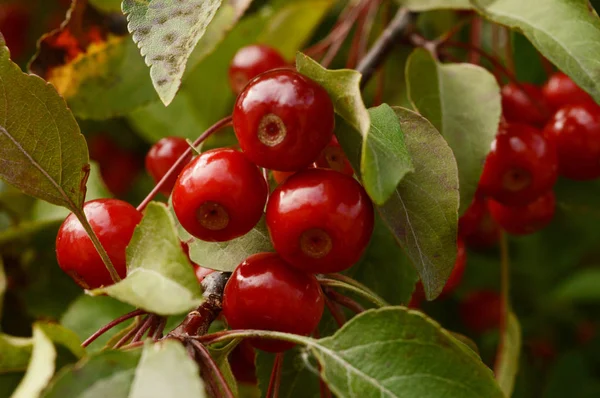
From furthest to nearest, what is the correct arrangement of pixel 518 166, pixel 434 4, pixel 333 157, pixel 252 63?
pixel 252 63 < pixel 434 4 < pixel 518 166 < pixel 333 157

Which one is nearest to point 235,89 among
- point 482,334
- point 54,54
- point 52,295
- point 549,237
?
point 54,54

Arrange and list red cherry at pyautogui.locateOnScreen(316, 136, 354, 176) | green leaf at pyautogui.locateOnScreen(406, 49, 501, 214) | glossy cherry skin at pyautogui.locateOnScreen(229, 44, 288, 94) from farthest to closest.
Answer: glossy cherry skin at pyautogui.locateOnScreen(229, 44, 288, 94)
green leaf at pyautogui.locateOnScreen(406, 49, 501, 214)
red cherry at pyautogui.locateOnScreen(316, 136, 354, 176)

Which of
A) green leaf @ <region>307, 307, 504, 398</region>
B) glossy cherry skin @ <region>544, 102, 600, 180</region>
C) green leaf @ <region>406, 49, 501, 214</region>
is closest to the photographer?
green leaf @ <region>307, 307, 504, 398</region>

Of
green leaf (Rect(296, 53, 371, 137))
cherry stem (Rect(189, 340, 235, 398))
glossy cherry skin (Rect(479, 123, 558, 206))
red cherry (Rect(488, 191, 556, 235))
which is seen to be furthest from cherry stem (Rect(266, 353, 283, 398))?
red cherry (Rect(488, 191, 556, 235))

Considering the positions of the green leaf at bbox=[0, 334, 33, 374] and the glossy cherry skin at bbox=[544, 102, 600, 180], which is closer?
the green leaf at bbox=[0, 334, 33, 374]

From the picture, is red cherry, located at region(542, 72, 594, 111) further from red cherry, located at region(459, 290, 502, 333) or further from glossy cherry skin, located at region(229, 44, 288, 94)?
red cherry, located at region(459, 290, 502, 333)

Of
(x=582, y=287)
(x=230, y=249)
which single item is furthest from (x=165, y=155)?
(x=582, y=287)

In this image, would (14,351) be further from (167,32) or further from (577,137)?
(577,137)

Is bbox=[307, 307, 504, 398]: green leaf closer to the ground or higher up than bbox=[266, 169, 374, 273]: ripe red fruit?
closer to the ground
